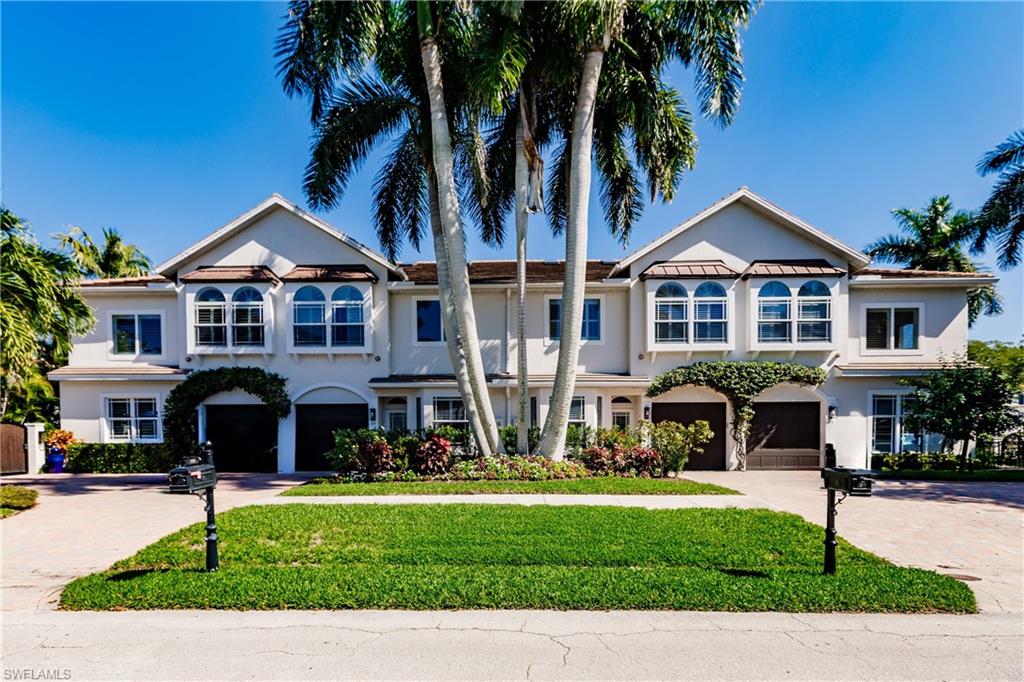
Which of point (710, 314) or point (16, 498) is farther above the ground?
point (710, 314)

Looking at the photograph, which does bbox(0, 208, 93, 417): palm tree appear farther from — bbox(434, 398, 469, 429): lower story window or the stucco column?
bbox(434, 398, 469, 429): lower story window

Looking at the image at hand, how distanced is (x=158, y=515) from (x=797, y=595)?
435 inches

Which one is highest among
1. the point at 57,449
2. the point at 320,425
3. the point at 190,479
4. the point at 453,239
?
the point at 453,239

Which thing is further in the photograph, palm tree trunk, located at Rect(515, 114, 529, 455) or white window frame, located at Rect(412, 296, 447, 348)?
white window frame, located at Rect(412, 296, 447, 348)

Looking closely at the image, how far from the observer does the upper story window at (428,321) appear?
16.2m

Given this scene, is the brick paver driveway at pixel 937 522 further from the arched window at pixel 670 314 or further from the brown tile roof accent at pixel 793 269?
the brown tile roof accent at pixel 793 269

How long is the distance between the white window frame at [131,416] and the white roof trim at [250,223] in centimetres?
413

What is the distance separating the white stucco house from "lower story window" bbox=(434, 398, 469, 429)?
46mm

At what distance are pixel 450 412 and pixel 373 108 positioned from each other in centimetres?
914

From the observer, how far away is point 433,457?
1288 centimetres

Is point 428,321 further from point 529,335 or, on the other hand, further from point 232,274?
point 232,274

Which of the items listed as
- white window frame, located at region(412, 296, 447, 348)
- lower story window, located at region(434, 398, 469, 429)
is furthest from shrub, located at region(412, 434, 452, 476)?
white window frame, located at region(412, 296, 447, 348)

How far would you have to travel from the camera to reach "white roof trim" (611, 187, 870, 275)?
50.3ft

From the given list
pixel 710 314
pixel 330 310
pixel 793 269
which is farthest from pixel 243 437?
pixel 793 269
